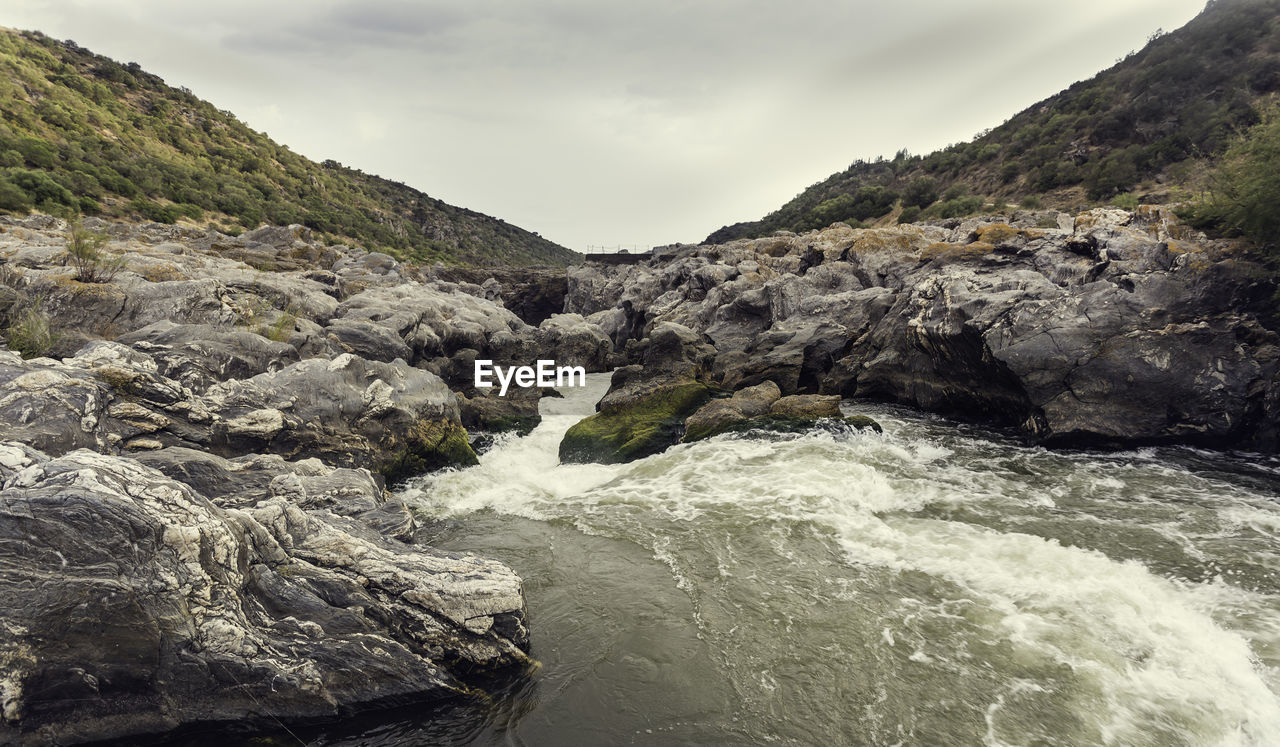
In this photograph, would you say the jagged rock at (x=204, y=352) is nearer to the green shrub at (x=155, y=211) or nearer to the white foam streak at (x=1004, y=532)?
the white foam streak at (x=1004, y=532)

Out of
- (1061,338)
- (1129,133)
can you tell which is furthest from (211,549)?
(1129,133)

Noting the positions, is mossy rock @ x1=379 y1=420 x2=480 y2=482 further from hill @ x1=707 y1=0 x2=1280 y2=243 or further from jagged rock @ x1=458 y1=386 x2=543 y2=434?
hill @ x1=707 y1=0 x2=1280 y2=243

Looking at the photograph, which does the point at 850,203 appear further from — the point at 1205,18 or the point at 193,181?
the point at 193,181

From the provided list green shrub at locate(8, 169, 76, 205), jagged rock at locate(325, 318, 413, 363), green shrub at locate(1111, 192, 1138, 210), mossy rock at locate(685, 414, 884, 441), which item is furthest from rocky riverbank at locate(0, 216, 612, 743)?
green shrub at locate(1111, 192, 1138, 210)

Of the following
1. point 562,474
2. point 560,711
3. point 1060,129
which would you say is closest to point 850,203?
point 1060,129

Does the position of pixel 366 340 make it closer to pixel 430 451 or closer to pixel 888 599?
pixel 430 451

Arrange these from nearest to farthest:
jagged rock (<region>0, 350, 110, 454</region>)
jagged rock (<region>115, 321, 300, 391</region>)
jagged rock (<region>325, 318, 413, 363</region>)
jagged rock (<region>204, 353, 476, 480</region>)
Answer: jagged rock (<region>0, 350, 110, 454</region>) < jagged rock (<region>204, 353, 476, 480</region>) < jagged rock (<region>115, 321, 300, 391</region>) < jagged rock (<region>325, 318, 413, 363</region>)
